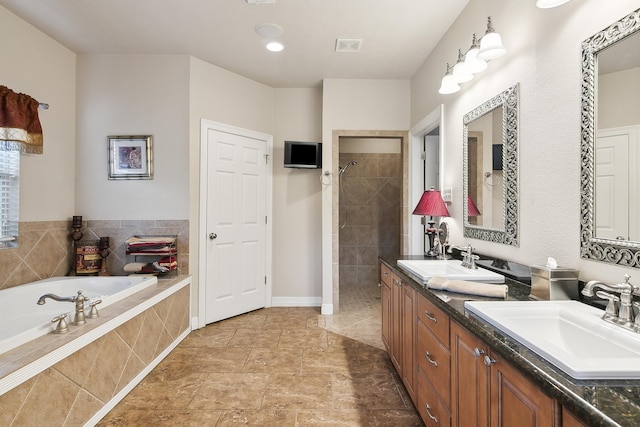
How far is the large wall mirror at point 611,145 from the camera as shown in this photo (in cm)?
106

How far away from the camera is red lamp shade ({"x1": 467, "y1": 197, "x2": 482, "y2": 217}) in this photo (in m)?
2.16

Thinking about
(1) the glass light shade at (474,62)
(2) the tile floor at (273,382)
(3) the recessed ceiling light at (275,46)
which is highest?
(3) the recessed ceiling light at (275,46)

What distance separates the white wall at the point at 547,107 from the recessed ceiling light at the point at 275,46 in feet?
5.48

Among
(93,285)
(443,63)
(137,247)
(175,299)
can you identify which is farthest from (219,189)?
(443,63)

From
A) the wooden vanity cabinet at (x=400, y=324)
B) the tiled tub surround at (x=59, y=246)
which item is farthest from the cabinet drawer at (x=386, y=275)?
the tiled tub surround at (x=59, y=246)

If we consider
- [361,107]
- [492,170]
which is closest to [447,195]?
[492,170]

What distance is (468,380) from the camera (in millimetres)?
1166

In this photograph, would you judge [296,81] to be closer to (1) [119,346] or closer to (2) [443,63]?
(2) [443,63]

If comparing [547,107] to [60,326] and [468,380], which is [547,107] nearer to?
[468,380]

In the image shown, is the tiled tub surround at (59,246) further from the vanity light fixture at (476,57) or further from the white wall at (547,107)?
the white wall at (547,107)

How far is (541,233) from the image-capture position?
60.1 inches

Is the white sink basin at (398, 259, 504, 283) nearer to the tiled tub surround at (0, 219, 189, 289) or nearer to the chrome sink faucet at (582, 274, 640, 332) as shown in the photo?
the chrome sink faucet at (582, 274, 640, 332)

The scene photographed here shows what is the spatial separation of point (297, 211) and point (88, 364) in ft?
8.40

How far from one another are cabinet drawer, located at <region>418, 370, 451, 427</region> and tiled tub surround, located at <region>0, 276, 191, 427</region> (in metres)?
1.83
